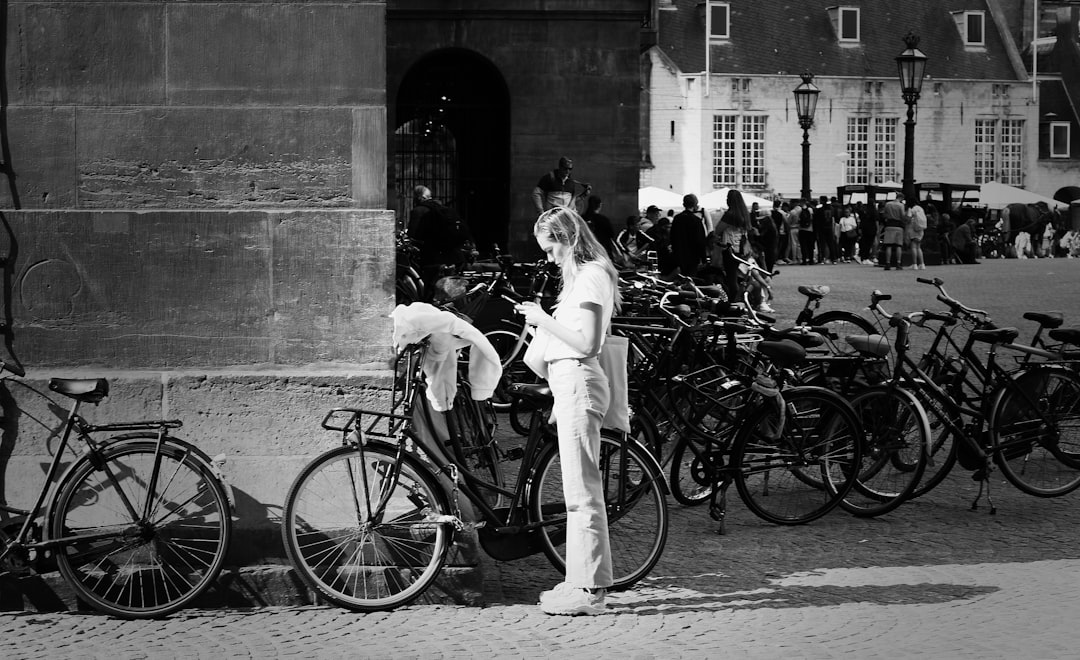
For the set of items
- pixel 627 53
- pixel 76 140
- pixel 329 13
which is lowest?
pixel 76 140

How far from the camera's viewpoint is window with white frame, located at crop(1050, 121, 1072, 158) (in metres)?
69.9

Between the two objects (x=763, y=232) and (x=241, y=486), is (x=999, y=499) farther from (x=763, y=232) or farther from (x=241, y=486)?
(x=763, y=232)

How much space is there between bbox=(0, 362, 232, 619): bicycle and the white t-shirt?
152 cm

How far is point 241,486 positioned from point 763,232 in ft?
85.7

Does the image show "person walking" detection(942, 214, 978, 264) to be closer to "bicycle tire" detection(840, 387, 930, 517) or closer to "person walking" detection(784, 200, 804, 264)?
"person walking" detection(784, 200, 804, 264)

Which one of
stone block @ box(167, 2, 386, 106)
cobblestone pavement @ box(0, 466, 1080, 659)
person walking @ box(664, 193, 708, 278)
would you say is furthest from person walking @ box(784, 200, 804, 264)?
stone block @ box(167, 2, 386, 106)

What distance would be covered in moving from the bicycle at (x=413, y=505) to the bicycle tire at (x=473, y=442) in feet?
0.17

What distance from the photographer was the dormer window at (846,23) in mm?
66812

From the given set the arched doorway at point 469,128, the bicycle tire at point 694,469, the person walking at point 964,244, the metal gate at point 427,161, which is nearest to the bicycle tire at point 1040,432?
the bicycle tire at point 694,469

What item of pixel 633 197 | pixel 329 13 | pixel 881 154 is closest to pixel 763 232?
pixel 633 197

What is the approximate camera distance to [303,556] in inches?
251

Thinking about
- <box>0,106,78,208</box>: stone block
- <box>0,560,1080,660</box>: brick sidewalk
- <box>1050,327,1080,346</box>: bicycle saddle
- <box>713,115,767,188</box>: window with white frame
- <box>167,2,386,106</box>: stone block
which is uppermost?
<box>713,115,767,188</box>: window with white frame

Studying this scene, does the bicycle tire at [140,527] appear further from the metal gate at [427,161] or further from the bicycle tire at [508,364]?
the metal gate at [427,161]

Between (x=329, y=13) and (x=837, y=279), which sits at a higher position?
(x=329, y=13)
